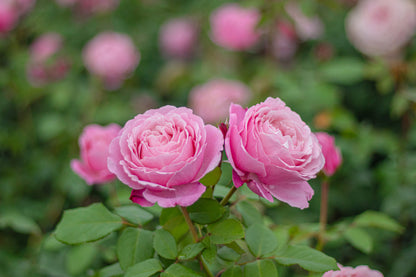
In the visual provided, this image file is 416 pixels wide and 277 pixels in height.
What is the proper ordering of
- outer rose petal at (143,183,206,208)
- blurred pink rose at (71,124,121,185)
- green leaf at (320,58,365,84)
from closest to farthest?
outer rose petal at (143,183,206,208)
blurred pink rose at (71,124,121,185)
green leaf at (320,58,365,84)

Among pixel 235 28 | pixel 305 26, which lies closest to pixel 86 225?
pixel 235 28

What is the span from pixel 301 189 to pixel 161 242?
0.70 feet

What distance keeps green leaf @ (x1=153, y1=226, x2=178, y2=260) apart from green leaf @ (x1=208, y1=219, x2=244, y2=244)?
2.3 inches

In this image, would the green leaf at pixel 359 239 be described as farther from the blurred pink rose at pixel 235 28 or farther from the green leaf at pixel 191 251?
the blurred pink rose at pixel 235 28

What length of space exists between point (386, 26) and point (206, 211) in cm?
149

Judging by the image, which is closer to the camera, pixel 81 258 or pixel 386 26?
pixel 81 258

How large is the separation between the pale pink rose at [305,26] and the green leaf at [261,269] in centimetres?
156

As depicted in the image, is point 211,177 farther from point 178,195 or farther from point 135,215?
point 135,215

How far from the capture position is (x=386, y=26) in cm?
176

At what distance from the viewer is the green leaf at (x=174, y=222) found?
646 millimetres

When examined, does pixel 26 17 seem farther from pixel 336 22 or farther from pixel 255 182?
pixel 255 182

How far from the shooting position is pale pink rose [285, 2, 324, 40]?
2012mm

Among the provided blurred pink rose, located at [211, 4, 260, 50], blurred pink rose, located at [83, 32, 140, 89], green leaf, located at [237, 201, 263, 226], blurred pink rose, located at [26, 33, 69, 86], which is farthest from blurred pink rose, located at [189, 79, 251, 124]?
green leaf, located at [237, 201, 263, 226]

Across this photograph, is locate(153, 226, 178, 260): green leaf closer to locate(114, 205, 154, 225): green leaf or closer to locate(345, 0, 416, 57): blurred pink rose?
locate(114, 205, 154, 225): green leaf
